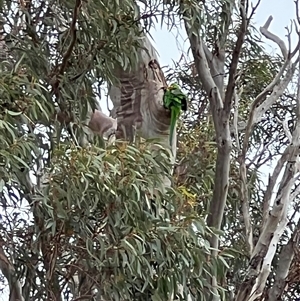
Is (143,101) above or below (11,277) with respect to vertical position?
above

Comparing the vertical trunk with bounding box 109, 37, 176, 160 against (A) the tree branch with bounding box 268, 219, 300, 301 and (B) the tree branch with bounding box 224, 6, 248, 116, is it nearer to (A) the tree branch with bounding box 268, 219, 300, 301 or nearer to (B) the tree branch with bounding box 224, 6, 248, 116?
(B) the tree branch with bounding box 224, 6, 248, 116

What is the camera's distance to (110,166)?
183cm

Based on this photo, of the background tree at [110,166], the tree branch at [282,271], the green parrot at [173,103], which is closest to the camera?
the background tree at [110,166]

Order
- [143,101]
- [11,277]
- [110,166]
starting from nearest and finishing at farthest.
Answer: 1. [110,166]
2. [11,277]
3. [143,101]

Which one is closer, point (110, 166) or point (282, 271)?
point (110, 166)

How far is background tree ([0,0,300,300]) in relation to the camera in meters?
1.85

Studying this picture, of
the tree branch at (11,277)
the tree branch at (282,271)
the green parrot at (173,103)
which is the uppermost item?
the green parrot at (173,103)

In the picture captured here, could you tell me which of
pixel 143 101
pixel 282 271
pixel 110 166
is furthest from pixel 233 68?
pixel 282 271

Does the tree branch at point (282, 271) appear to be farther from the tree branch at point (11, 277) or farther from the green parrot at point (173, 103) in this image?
the tree branch at point (11, 277)

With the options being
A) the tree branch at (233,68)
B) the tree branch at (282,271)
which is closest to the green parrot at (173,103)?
the tree branch at (233,68)

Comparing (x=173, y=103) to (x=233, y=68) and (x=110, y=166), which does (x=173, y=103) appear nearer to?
(x=233, y=68)

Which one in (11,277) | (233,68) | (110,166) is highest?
(233,68)

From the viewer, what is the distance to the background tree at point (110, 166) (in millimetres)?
1850

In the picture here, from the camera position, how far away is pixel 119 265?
74.2 inches
